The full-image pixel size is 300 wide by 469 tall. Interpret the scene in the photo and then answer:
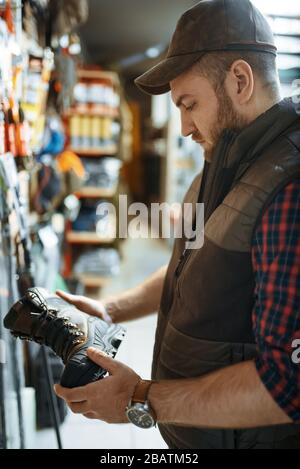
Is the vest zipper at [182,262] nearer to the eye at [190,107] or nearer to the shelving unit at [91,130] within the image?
the eye at [190,107]

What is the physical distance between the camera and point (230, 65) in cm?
101

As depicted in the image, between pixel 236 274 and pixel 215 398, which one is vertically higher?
pixel 236 274

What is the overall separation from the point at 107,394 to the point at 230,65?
2.43ft

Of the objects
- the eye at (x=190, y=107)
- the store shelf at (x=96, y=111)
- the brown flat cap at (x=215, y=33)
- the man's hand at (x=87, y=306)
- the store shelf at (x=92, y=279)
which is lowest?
the store shelf at (x=92, y=279)

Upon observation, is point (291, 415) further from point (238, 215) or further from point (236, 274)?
point (238, 215)

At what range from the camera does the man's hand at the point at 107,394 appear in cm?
97

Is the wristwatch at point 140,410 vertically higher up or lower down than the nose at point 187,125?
lower down

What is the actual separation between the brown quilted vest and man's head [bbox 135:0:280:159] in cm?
6

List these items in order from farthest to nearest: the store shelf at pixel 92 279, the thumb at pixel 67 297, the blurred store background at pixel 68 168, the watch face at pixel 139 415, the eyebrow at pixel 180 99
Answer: the store shelf at pixel 92 279
the blurred store background at pixel 68 168
the thumb at pixel 67 297
the eyebrow at pixel 180 99
the watch face at pixel 139 415

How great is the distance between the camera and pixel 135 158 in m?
10.9

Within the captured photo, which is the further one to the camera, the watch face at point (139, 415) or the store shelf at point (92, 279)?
the store shelf at point (92, 279)

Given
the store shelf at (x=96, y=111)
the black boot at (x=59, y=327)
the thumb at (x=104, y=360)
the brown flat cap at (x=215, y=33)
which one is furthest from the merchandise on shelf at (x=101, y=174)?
the thumb at (x=104, y=360)

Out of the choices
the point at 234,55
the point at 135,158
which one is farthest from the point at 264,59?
the point at 135,158

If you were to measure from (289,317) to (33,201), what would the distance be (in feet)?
7.30
